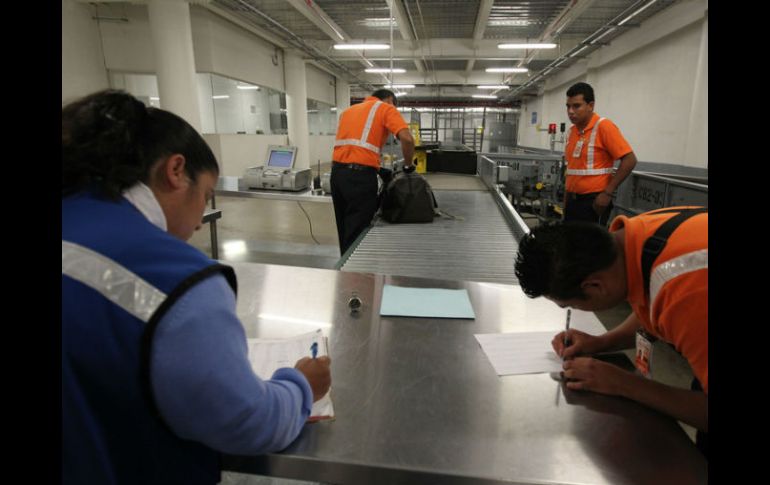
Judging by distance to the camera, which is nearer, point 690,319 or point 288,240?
point 690,319

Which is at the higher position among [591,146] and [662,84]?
[662,84]

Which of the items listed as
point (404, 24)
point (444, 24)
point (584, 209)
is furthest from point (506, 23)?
point (584, 209)

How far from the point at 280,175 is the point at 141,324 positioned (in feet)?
11.8

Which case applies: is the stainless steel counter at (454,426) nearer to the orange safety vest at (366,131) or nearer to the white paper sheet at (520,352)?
the white paper sheet at (520,352)

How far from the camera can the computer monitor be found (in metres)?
4.12

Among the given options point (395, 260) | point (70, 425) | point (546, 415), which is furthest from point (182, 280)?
point (395, 260)

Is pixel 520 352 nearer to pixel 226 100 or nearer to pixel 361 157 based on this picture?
pixel 361 157

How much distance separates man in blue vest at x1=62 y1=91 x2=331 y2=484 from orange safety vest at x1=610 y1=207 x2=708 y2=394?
651 mm

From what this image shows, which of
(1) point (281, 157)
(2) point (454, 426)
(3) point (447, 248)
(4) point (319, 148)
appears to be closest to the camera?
(2) point (454, 426)

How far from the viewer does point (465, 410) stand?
0.82 m

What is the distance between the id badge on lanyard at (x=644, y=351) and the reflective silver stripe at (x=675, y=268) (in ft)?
0.66

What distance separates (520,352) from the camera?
1051 millimetres

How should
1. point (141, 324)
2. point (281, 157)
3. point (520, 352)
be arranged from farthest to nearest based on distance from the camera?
point (281, 157) → point (520, 352) → point (141, 324)
